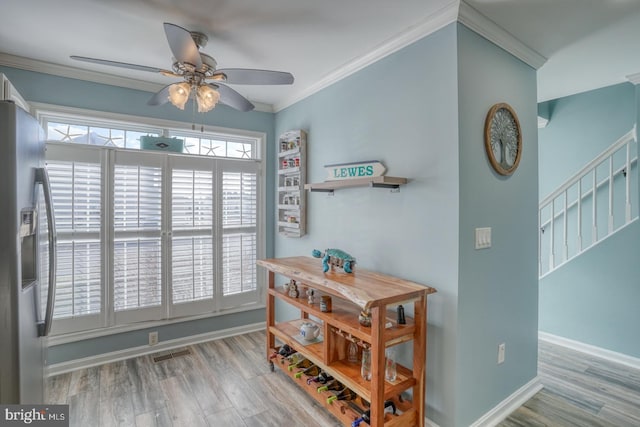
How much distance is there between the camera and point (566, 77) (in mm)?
2807

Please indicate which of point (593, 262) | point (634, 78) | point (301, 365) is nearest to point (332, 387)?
point (301, 365)

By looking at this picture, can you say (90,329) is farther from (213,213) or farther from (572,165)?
(572,165)

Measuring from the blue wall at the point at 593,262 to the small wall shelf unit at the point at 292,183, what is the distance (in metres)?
2.63

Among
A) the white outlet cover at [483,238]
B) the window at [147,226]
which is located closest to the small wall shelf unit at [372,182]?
the white outlet cover at [483,238]

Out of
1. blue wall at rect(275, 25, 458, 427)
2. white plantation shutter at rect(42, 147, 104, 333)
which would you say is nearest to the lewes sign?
blue wall at rect(275, 25, 458, 427)

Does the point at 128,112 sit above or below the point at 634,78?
below

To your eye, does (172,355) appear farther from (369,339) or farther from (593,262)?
(593,262)

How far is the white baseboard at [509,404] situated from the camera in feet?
6.69

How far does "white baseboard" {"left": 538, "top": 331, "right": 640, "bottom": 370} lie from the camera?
276cm

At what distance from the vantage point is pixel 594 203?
3035 mm

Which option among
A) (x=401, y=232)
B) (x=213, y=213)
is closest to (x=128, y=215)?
(x=213, y=213)

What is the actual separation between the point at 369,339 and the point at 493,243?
1.04m

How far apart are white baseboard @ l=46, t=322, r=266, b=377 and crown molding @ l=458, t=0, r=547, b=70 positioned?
3.40 m

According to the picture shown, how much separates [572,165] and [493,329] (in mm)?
2443
